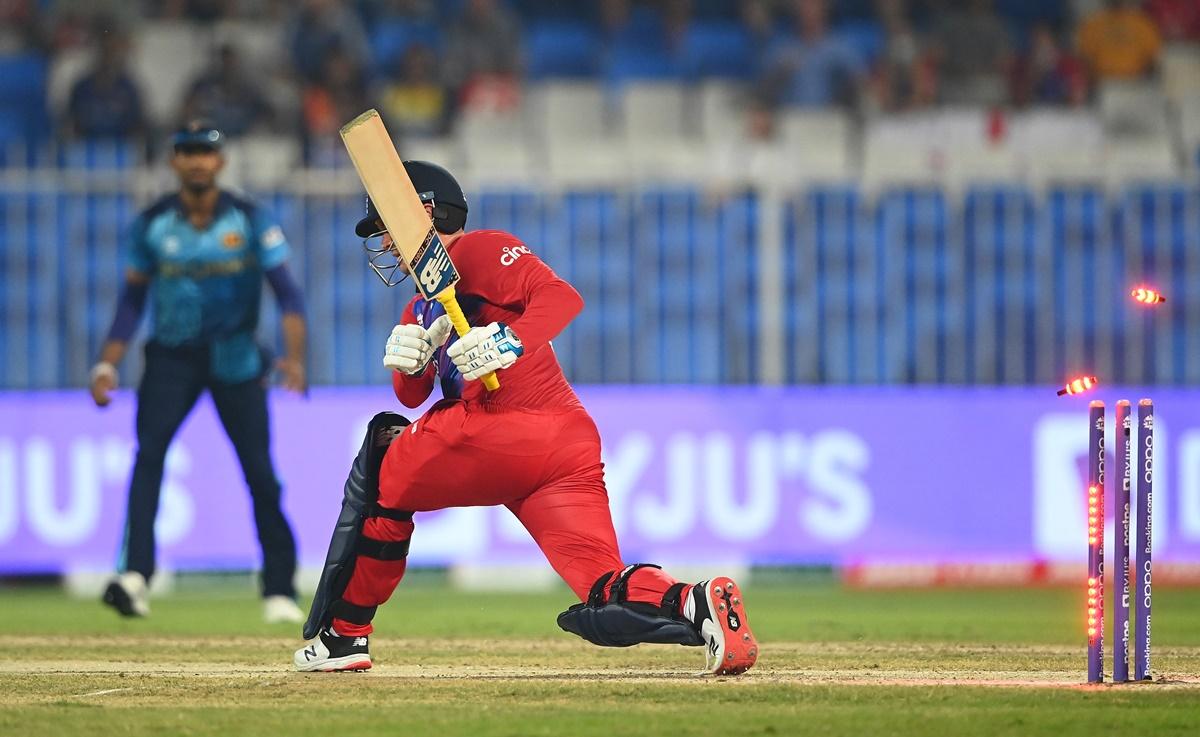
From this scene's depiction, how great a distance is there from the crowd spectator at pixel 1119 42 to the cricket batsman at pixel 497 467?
9.73 metres

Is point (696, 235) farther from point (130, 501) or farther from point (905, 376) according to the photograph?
point (130, 501)

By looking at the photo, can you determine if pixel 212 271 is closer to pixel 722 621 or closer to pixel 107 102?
pixel 722 621

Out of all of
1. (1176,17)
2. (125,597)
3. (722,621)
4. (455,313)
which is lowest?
(125,597)

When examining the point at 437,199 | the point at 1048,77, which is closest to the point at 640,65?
the point at 1048,77

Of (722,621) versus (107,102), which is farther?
(107,102)

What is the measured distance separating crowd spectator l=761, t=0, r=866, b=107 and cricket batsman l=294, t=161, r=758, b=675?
26.6 feet

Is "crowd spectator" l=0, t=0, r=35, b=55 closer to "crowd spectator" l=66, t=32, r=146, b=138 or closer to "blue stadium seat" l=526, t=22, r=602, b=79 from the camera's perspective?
"crowd spectator" l=66, t=32, r=146, b=138

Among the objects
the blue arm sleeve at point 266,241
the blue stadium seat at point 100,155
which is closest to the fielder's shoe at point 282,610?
the blue arm sleeve at point 266,241

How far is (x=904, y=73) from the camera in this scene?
1466 cm

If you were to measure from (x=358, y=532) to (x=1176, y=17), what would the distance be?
1107cm

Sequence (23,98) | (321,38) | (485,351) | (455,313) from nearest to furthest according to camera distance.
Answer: (485,351), (455,313), (23,98), (321,38)

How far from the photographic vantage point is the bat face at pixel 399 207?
20.6 ft

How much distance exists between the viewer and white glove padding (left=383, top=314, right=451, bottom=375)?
6332 millimetres

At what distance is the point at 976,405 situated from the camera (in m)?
11.9
